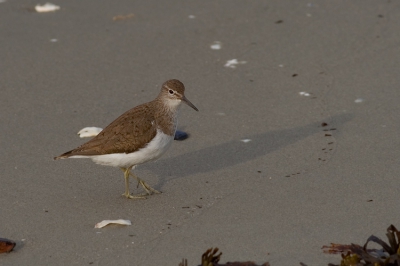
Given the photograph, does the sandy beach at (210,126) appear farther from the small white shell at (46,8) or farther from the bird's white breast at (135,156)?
the bird's white breast at (135,156)

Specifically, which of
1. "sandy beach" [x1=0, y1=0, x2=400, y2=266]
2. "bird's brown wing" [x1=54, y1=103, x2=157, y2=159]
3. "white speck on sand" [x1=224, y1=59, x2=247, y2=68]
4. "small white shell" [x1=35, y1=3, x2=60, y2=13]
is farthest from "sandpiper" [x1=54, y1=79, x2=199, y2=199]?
"small white shell" [x1=35, y1=3, x2=60, y2=13]

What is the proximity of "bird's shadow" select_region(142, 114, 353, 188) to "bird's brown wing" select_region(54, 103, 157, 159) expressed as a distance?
50 centimetres

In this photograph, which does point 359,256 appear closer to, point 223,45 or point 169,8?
point 223,45

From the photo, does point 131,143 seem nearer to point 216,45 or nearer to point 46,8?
point 216,45

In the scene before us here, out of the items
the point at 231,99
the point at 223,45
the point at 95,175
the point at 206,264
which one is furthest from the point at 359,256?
the point at 223,45

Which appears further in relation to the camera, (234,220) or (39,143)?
(39,143)

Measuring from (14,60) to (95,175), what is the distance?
8.08ft

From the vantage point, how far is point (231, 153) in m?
7.09

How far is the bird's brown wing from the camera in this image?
6.37m

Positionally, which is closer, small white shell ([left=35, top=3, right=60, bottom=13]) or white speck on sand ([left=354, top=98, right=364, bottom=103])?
white speck on sand ([left=354, top=98, right=364, bottom=103])

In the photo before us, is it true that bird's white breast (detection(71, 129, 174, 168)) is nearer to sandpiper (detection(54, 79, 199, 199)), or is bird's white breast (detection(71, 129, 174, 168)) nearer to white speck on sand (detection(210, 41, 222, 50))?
sandpiper (detection(54, 79, 199, 199))

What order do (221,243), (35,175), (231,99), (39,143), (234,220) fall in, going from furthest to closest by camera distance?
(231,99)
(39,143)
(35,175)
(234,220)
(221,243)

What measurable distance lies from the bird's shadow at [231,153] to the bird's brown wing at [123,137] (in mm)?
497

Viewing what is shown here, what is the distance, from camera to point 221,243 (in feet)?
18.0
